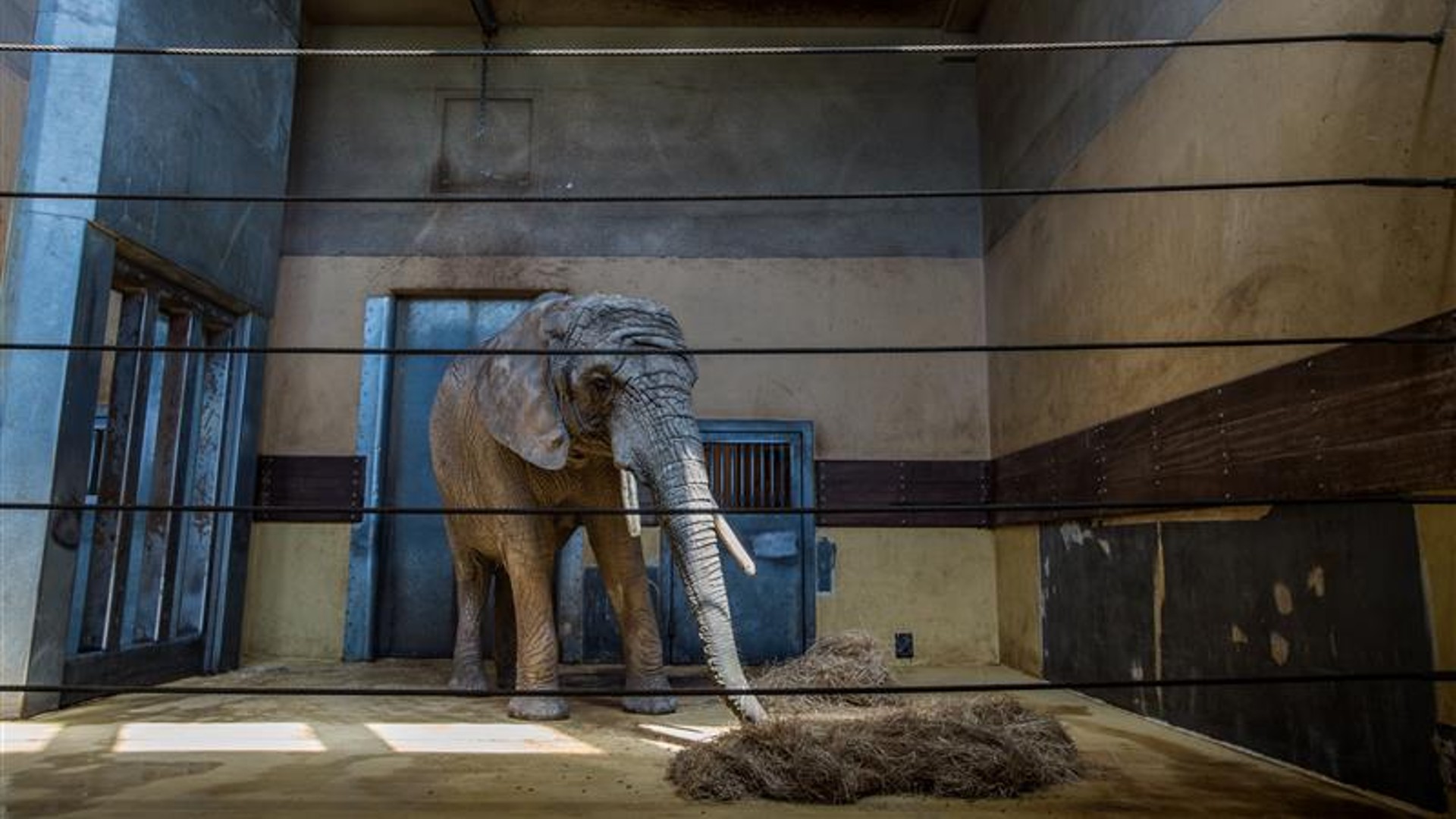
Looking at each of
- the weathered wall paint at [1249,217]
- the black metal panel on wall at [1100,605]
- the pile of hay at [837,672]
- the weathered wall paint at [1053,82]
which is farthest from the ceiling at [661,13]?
the pile of hay at [837,672]

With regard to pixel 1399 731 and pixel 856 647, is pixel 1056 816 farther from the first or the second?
pixel 856 647

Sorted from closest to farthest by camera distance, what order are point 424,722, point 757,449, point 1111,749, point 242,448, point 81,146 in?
point 1111,749
point 424,722
point 81,146
point 242,448
point 757,449

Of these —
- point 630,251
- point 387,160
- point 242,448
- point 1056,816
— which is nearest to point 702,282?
point 630,251

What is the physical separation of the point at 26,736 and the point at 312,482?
270 cm

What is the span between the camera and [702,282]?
6.11m

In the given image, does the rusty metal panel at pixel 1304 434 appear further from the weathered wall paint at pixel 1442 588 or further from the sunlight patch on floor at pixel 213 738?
the sunlight patch on floor at pixel 213 738

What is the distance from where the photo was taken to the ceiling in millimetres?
6281

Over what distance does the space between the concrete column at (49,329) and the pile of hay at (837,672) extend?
2.96m

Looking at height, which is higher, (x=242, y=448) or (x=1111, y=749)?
(x=242, y=448)

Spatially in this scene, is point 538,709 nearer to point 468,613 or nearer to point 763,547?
point 468,613

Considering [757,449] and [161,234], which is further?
[757,449]

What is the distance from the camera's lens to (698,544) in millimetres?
3326

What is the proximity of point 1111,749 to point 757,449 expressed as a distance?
3173mm

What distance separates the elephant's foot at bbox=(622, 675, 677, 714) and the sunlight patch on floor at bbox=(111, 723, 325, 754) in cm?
119
